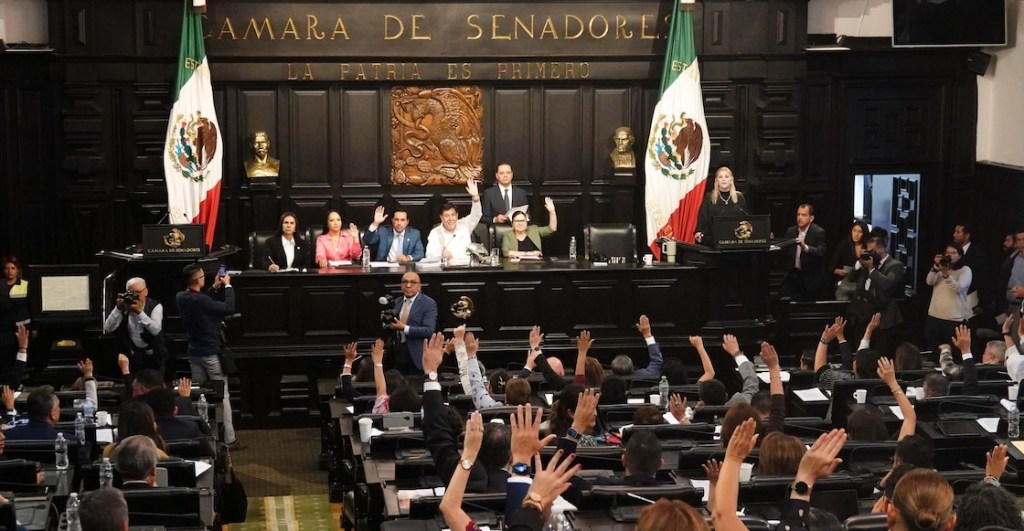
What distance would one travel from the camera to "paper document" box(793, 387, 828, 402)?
41.0 ft

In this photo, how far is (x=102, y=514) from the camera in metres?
7.13

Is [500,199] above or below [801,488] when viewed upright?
above

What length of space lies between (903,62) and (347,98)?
6836mm

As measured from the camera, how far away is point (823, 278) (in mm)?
18016

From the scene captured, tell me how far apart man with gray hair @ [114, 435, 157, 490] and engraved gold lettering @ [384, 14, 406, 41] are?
9953 mm

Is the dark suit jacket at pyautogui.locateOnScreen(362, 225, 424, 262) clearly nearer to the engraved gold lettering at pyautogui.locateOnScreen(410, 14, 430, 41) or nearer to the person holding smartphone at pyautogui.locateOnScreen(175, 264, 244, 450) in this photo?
the engraved gold lettering at pyautogui.locateOnScreen(410, 14, 430, 41)

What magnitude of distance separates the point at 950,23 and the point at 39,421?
1263 centimetres

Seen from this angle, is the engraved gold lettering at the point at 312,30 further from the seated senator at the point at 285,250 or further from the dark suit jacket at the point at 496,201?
the dark suit jacket at the point at 496,201

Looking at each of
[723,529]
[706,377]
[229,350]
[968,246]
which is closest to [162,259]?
[229,350]

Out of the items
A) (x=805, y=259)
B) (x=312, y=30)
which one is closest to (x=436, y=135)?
(x=312, y=30)

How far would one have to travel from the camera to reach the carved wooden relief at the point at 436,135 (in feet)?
60.7

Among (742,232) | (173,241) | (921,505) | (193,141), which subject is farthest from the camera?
(193,141)

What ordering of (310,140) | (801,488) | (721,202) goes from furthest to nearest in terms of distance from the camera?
(310,140) → (721,202) → (801,488)

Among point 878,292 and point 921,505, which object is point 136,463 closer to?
point 921,505
